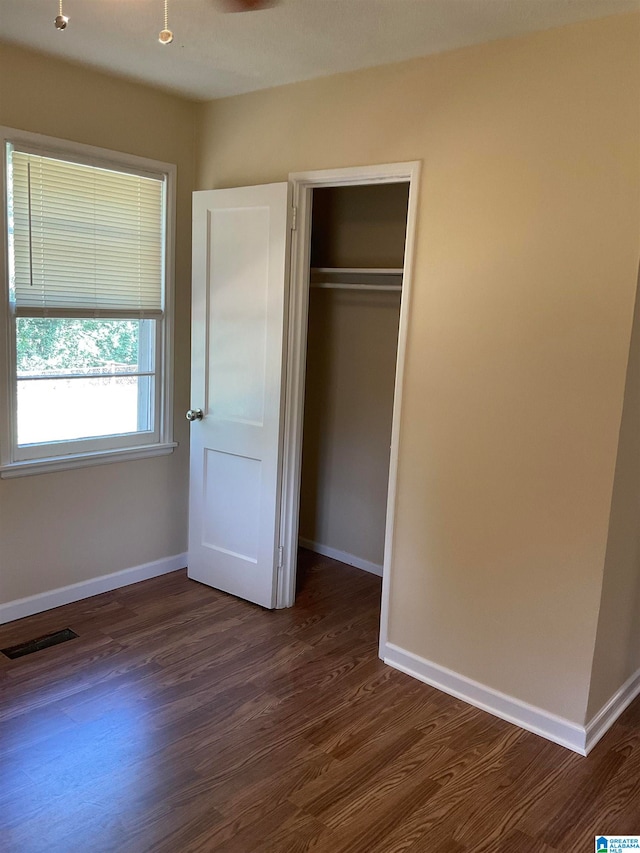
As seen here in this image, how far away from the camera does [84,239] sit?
10.5 feet

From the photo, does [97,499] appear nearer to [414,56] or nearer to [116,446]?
[116,446]

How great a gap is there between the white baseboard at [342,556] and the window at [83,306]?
117 centimetres

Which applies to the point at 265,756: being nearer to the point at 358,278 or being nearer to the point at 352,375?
the point at 352,375

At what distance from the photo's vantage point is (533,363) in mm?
2453

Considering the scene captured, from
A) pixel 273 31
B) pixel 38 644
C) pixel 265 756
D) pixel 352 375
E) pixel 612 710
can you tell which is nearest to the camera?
pixel 265 756

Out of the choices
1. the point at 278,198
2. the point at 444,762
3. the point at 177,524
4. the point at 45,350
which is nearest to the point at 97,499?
the point at 177,524

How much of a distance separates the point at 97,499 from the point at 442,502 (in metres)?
1.78

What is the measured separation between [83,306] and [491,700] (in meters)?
2.52

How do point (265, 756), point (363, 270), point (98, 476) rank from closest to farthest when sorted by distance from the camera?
point (265, 756) → point (98, 476) → point (363, 270)

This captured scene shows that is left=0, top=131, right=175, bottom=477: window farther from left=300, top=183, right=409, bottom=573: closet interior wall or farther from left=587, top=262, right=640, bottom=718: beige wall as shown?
left=587, top=262, right=640, bottom=718: beige wall

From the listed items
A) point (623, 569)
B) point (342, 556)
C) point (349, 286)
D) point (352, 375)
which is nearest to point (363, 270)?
point (349, 286)

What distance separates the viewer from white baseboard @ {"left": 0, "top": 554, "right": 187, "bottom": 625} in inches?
126

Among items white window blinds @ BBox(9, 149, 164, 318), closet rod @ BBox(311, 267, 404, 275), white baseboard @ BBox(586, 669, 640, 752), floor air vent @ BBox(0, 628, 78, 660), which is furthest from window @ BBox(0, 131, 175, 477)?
white baseboard @ BBox(586, 669, 640, 752)

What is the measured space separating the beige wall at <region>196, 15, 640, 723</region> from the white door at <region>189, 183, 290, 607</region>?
1.78ft
